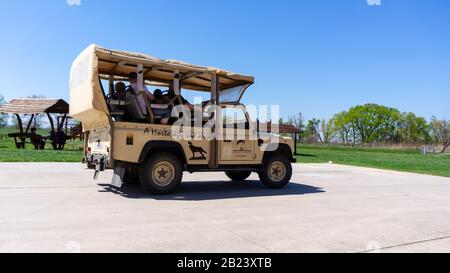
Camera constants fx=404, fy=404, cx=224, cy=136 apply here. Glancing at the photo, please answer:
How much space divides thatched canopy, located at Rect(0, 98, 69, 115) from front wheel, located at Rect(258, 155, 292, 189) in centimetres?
1897

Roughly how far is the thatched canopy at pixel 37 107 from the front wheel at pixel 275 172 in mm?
18968

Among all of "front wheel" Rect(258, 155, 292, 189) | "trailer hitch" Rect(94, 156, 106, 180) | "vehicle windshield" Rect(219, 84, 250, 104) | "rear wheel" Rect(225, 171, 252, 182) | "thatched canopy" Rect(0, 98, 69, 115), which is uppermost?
"thatched canopy" Rect(0, 98, 69, 115)

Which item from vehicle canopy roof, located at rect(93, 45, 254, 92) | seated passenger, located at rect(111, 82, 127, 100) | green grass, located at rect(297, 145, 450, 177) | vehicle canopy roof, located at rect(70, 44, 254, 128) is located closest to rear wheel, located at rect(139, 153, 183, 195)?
vehicle canopy roof, located at rect(70, 44, 254, 128)

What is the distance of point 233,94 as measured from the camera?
10953 millimetres

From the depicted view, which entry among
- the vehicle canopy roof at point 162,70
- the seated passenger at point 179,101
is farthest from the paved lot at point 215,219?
the vehicle canopy roof at point 162,70

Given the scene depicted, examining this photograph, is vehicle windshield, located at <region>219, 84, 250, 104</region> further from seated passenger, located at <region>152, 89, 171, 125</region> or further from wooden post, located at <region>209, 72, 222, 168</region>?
seated passenger, located at <region>152, 89, 171, 125</region>

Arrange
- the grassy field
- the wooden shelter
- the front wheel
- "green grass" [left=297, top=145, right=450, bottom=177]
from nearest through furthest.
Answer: the front wheel → the grassy field → "green grass" [left=297, top=145, right=450, bottom=177] → the wooden shelter

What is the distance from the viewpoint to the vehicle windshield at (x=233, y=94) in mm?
10797

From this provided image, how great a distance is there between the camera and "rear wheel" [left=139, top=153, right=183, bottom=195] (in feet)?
28.5

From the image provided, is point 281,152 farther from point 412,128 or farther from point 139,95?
point 412,128

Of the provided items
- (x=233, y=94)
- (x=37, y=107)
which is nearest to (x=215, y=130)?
(x=233, y=94)

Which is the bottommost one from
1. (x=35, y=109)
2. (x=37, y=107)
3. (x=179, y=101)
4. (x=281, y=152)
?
(x=281, y=152)

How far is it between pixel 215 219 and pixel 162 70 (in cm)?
470
